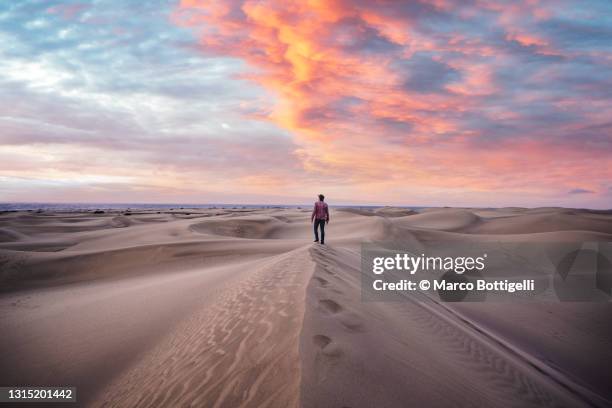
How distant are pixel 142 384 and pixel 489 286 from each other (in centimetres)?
1210

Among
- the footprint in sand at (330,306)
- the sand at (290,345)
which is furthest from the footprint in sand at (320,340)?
the footprint in sand at (330,306)

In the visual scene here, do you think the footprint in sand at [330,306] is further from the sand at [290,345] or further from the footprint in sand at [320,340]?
the footprint in sand at [320,340]

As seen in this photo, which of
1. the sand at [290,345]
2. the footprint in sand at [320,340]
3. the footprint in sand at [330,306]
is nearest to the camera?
the sand at [290,345]

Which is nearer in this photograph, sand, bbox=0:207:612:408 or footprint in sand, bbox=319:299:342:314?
sand, bbox=0:207:612:408

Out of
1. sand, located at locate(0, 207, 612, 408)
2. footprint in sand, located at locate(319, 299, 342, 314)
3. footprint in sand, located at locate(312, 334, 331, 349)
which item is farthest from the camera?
footprint in sand, located at locate(319, 299, 342, 314)

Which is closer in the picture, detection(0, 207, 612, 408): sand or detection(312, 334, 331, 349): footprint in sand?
detection(0, 207, 612, 408): sand

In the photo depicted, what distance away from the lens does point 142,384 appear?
11.2 ft

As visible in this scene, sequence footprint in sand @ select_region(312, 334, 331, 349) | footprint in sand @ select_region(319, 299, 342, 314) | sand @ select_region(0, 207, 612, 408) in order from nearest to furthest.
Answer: sand @ select_region(0, 207, 612, 408) → footprint in sand @ select_region(312, 334, 331, 349) → footprint in sand @ select_region(319, 299, 342, 314)

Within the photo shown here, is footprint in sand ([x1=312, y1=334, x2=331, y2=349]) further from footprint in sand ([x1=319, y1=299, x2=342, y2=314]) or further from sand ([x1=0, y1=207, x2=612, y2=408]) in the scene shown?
footprint in sand ([x1=319, y1=299, x2=342, y2=314])

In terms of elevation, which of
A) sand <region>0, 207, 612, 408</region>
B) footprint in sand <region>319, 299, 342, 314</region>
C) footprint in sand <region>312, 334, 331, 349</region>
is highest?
footprint in sand <region>312, 334, 331, 349</region>

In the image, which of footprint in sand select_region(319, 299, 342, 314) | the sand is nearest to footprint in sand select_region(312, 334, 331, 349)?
the sand

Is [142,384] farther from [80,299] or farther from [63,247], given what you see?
[63,247]

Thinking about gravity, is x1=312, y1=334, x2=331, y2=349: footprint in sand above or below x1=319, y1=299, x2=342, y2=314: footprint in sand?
above

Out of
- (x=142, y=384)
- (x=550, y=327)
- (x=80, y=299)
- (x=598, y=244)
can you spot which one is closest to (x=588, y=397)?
(x=550, y=327)
